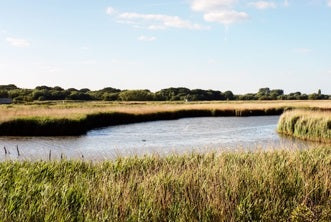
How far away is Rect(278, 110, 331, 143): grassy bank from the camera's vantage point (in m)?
23.2

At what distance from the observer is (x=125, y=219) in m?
6.36

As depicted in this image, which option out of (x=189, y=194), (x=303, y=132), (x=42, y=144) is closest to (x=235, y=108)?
(x=303, y=132)

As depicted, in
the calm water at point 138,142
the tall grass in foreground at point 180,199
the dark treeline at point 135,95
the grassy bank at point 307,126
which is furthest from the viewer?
the dark treeline at point 135,95

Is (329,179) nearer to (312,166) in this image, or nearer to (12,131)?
(312,166)

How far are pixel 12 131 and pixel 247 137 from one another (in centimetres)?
1325

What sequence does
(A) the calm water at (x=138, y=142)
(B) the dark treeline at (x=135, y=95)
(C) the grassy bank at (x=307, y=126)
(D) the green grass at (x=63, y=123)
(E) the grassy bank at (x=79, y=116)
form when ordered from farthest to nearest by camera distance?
1. (B) the dark treeline at (x=135, y=95)
2. (E) the grassy bank at (x=79, y=116)
3. (D) the green grass at (x=63, y=123)
4. (C) the grassy bank at (x=307, y=126)
5. (A) the calm water at (x=138, y=142)

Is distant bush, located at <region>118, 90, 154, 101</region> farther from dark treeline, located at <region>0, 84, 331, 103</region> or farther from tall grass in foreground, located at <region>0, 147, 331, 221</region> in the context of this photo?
tall grass in foreground, located at <region>0, 147, 331, 221</region>

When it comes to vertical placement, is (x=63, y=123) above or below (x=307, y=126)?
above

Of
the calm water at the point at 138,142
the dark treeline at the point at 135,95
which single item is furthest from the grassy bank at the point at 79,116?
the dark treeline at the point at 135,95

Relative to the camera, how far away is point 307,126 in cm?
2466

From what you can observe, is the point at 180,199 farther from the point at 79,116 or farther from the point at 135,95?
the point at 135,95

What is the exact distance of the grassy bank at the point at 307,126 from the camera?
23250mm

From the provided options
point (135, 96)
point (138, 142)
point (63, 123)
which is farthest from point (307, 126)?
point (135, 96)

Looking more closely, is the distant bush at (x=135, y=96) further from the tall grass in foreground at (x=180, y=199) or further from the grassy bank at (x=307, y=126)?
the tall grass in foreground at (x=180, y=199)
